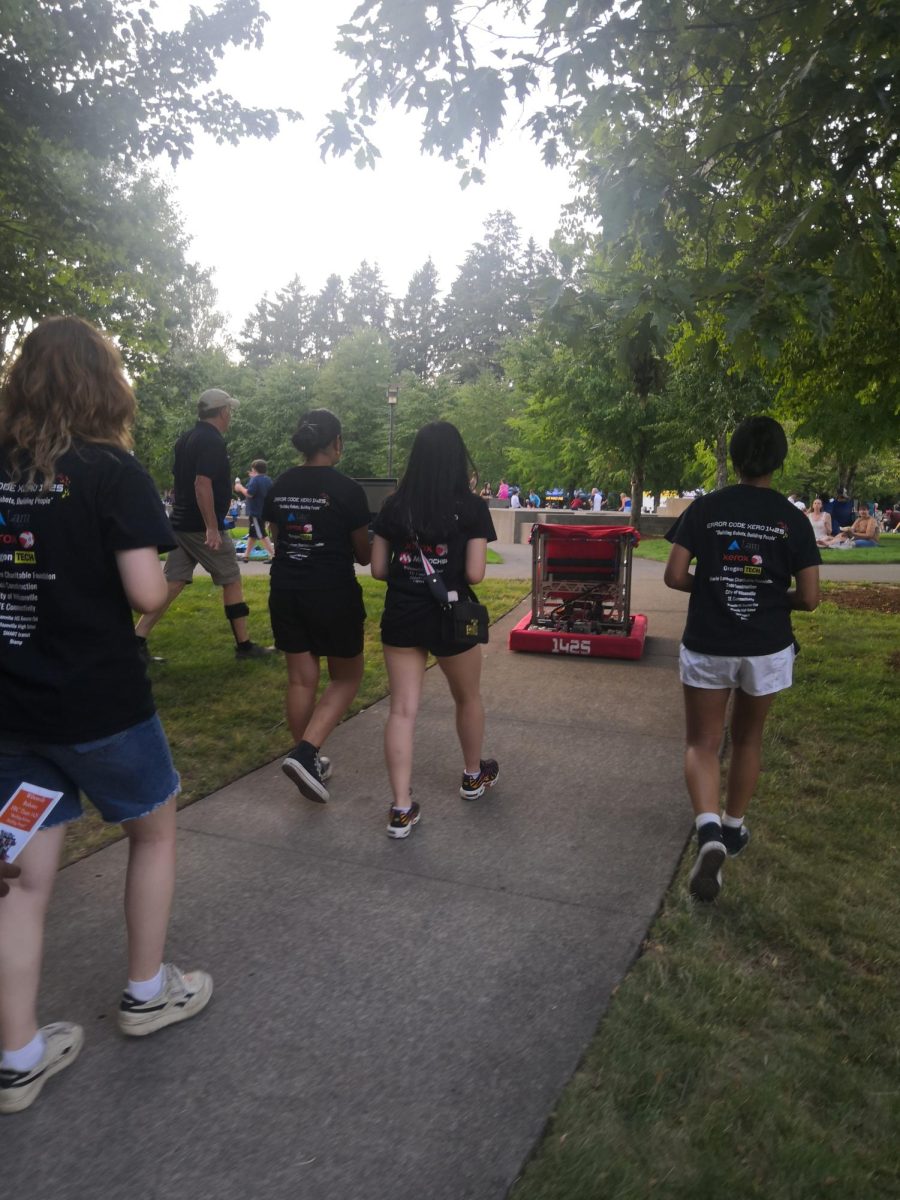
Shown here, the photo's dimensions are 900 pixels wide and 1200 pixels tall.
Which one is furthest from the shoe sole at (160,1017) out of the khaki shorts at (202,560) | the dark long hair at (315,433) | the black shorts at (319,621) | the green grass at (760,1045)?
the khaki shorts at (202,560)

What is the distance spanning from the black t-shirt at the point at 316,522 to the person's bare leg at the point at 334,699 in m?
0.45

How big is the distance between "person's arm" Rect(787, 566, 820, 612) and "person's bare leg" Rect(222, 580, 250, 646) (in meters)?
4.50

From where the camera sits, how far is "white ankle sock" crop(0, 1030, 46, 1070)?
7.22 feet

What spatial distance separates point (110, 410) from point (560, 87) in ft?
12.3

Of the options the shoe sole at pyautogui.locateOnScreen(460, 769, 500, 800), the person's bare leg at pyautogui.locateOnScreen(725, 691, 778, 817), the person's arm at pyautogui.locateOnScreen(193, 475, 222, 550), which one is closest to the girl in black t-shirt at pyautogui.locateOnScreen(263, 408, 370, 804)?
the shoe sole at pyautogui.locateOnScreen(460, 769, 500, 800)

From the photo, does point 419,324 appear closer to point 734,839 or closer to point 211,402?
point 211,402

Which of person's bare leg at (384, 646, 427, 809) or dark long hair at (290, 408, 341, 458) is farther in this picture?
dark long hair at (290, 408, 341, 458)

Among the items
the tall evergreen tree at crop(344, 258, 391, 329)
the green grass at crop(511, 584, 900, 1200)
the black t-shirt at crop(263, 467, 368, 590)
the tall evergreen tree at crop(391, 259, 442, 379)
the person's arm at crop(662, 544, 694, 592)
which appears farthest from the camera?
the tall evergreen tree at crop(344, 258, 391, 329)

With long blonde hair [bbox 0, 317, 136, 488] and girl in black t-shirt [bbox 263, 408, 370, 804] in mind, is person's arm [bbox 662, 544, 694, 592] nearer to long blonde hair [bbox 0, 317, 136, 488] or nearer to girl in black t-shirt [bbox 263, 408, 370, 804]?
girl in black t-shirt [bbox 263, 408, 370, 804]

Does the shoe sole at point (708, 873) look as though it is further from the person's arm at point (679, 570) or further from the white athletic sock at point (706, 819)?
the person's arm at point (679, 570)

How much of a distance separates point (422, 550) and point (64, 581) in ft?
6.24

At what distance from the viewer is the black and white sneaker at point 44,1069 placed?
217cm

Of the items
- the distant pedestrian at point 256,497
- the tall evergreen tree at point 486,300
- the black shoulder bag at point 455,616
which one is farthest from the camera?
the tall evergreen tree at point 486,300

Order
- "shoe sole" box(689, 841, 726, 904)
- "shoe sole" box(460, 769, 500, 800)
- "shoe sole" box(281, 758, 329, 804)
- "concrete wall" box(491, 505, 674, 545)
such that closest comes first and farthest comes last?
1. "shoe sole" box(689, 841, 726, 904)
2. "shoe sole" box(281, 758, 329, 804)
3. "shoe sole" box(460, 769, 500, 800)
4. "concrete wall" box(491, 505, 674, 545)
